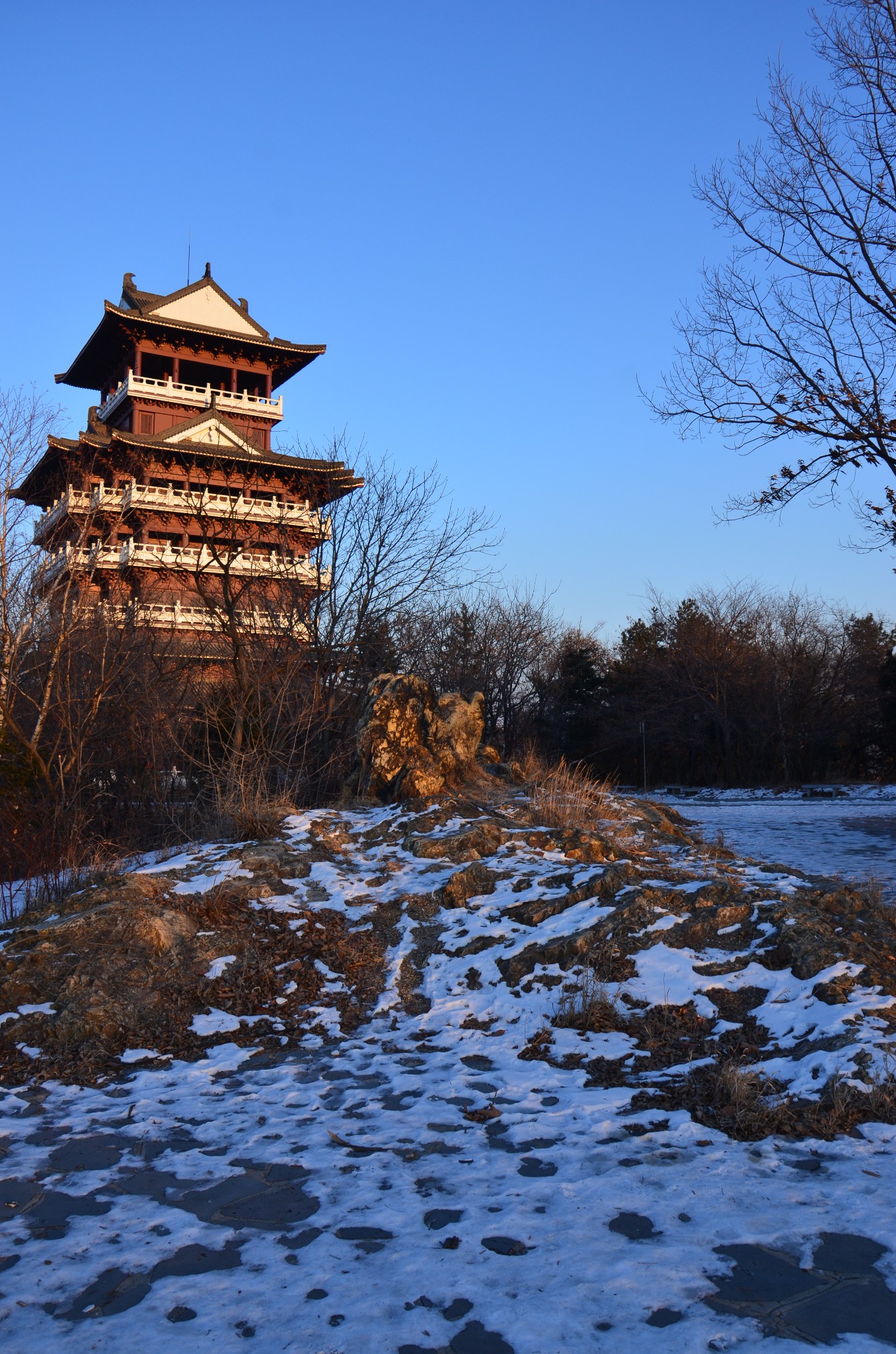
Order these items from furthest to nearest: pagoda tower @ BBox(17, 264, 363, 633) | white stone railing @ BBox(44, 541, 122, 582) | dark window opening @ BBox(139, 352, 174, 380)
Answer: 1. dark window opening @ BBox(139, 352, 174, 380)
2. pagoda tower @ BBox(17, 264, 363, 633)
3. white stone railing @ BBox(44, 541, 122, 582)

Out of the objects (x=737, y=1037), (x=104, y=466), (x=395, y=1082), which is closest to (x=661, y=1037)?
(x=737, y=1037)

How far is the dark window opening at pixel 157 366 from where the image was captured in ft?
118

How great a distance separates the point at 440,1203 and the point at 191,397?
1382 inches

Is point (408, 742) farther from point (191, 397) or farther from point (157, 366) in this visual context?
point (157, 366)

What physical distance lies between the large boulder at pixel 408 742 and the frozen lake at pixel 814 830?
360 cm

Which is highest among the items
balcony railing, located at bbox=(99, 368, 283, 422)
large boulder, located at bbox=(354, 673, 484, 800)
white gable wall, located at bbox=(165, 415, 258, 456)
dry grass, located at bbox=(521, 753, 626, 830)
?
balcony railing, located at bbox=(99, 368, 283, 422)

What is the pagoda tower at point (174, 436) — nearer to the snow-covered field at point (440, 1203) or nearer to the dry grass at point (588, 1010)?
the dry grass at point (588, 1010)

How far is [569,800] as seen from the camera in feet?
34.4

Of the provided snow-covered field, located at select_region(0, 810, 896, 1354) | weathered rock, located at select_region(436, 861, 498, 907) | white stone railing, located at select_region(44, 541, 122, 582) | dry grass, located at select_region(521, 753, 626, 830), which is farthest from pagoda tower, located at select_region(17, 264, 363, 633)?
snow-covered field, located at select_region(0, 810, 896, 1354)

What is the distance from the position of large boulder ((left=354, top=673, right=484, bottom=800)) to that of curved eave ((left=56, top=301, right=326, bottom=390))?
27.0 meters

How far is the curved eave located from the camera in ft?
111

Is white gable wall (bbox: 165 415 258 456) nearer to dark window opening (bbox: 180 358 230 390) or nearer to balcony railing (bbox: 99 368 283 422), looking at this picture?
balcony railing (bbox: 99 368 283 422)

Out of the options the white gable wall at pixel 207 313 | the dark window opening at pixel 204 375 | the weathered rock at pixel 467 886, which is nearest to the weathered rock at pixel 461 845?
the weathered rock at pixel 467 886

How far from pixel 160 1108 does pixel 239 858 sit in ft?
10.8
